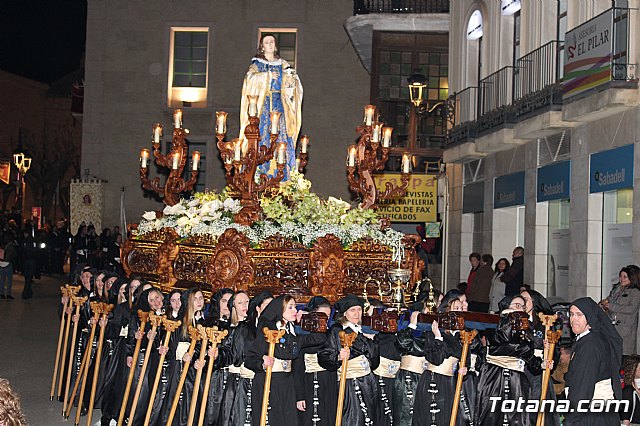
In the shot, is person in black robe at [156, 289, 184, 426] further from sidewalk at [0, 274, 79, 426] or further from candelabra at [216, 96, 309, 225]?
candelabra at [216, 96, 309, 225]

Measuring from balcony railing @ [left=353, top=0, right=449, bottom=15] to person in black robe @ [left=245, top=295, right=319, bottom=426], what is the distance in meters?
18.8

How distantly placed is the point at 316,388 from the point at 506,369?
6.12ft

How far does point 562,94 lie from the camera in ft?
56.9

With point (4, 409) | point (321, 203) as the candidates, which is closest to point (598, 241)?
point (321, 203)

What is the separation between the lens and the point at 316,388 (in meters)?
9.96

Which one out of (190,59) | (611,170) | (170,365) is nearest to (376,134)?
(170,365)

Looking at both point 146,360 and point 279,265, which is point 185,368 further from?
point 279,265

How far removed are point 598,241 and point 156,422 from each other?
367 inches

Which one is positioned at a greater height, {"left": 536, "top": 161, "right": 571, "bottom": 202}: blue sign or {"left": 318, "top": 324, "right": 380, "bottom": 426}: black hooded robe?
{"left": 536, "top": 161, "right": 571, "bottom": 202}: blue sign

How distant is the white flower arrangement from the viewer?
12750 mm

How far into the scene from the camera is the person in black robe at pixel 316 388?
32.5 ft

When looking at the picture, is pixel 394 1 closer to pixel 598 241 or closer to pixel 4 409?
pixel 598 241

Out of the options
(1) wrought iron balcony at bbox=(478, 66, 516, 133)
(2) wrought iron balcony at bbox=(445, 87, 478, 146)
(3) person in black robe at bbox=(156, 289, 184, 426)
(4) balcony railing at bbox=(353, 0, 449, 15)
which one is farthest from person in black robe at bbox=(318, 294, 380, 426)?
(4) balcony railing at bbox=(353, 0, 449, 15)

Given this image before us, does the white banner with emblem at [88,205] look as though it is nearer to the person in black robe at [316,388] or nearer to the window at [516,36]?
the window at [516,36]
